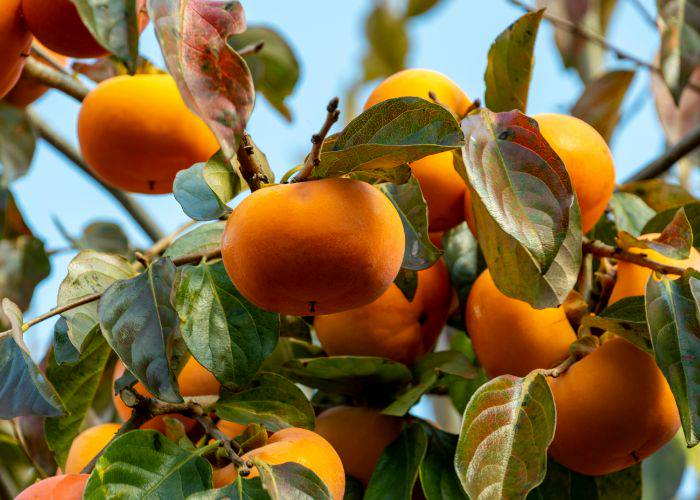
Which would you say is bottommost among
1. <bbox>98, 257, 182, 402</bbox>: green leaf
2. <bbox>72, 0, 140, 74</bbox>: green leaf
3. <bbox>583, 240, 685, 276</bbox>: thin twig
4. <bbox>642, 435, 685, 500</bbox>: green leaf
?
<bbox>642, 435, 685, 500</bbox>: green leaf

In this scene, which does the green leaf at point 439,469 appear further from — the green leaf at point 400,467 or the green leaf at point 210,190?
the green leaf at point 210,190

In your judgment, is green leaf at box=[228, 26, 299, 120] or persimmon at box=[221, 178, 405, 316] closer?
persimmon at box=[221, 178, 405, 316]

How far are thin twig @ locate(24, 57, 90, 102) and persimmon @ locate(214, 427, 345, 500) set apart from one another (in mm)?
728

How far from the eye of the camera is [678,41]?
1386mm

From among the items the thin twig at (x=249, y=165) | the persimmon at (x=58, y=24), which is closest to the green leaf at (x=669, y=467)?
the thin twig at (x=249, y=165)

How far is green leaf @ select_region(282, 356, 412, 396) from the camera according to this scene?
0.99 m

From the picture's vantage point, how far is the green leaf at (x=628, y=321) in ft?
2.77

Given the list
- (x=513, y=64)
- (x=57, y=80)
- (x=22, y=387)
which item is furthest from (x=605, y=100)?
(x=22, y=387)

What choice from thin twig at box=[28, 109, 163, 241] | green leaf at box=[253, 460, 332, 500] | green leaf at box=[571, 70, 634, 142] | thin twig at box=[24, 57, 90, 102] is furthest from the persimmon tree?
thin twig at box=[28, 109, 163, 241]

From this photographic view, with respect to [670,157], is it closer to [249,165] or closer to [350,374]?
[350,374]

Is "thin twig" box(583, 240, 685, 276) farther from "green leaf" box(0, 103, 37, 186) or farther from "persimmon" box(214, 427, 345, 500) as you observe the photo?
"green leaf" box(0, 103, 37, 186)

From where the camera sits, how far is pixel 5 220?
1476 millimetres

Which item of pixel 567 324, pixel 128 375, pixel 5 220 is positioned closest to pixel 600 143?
pixel 567 324

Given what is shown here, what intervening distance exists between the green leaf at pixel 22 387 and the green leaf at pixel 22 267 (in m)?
A: 0.64
